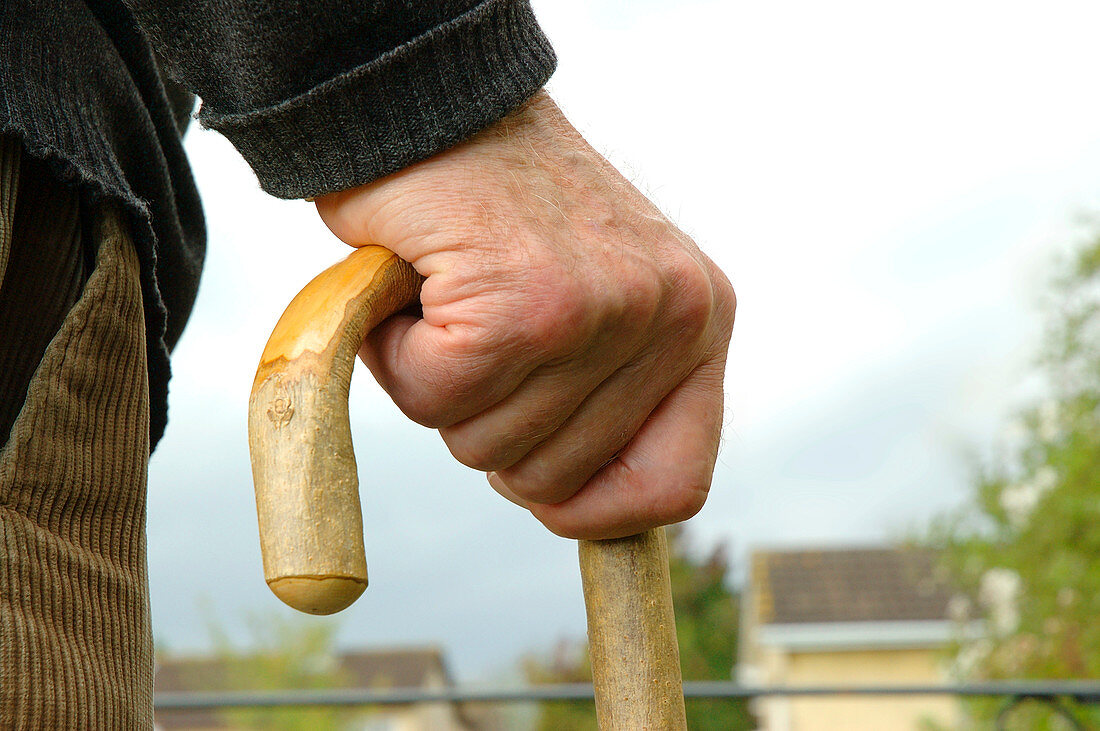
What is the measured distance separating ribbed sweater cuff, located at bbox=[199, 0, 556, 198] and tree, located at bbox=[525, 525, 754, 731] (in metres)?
18.7

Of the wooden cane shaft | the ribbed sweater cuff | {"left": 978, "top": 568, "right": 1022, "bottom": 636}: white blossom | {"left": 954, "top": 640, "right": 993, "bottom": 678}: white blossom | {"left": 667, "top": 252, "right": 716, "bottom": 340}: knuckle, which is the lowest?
{"left": 954, "top": 640, "right": 993, "bottom": 678}: white blossom

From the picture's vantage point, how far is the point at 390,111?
0.78m

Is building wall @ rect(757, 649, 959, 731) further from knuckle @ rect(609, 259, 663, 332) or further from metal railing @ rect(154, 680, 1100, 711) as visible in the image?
knuckle @ rect(609, 259, 663, 332)

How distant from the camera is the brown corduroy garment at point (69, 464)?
71cm

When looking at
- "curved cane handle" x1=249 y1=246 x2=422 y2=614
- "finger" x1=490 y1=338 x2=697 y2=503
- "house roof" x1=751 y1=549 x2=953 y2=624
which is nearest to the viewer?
"curved cane handle" x1=249 y1=246 x2=422 y2=614

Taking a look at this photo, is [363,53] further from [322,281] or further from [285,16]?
[322,281]

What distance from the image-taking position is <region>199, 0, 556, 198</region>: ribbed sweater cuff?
0.77 m

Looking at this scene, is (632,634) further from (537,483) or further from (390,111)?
(390,111)

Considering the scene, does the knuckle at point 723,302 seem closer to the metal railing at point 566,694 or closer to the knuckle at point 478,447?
the knuckle at point 478,447

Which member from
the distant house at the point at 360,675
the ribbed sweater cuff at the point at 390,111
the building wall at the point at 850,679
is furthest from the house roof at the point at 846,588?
the ribbed sweater cuff at the point at 390,111

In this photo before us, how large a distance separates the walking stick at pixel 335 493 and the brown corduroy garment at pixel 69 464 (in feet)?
0.52

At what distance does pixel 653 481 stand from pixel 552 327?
20cm

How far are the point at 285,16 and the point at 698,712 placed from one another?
20.4 m

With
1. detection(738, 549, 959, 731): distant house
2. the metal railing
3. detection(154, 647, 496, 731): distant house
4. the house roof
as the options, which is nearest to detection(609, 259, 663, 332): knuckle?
the metal railing
